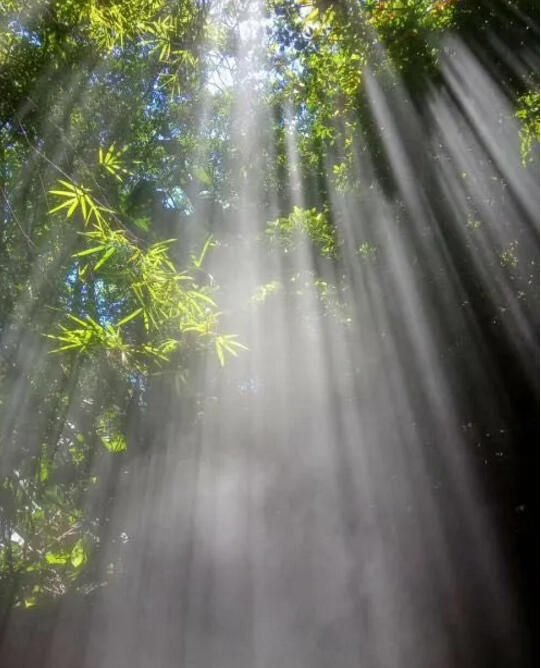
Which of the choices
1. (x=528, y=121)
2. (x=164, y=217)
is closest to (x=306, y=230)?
(x=164, y=217)

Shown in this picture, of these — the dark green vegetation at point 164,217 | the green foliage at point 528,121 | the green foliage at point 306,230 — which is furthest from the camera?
the green foliage at point 306,230

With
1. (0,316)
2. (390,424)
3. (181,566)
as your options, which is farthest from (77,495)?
(390,424)

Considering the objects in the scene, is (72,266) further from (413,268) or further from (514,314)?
(514,314)

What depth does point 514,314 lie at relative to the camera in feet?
6.47

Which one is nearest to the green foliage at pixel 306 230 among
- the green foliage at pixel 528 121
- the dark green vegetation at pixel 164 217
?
the dark green vegetation at pixel 164 217

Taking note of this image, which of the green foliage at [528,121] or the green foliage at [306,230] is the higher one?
the green foliage at [306,230]

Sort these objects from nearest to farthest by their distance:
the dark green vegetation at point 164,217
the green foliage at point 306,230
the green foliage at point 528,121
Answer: the green foliage at point 528,121, the dark green vegetation at point 164,217, the green foliage at point 306,230

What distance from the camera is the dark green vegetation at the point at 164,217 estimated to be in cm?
195

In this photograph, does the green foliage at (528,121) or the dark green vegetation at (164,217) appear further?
the dark green vegetation at (164,217)

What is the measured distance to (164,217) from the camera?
11.1ft

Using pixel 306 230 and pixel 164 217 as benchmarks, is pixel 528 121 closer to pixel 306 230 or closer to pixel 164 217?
pixel 306 230

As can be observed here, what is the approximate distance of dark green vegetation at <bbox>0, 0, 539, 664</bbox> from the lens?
1.95 m

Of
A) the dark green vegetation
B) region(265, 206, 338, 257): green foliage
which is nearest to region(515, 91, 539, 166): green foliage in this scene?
the dark green vegetation

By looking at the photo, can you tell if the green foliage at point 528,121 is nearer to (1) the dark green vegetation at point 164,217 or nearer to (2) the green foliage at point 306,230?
(1) the dark green vegetation at point 164,217
